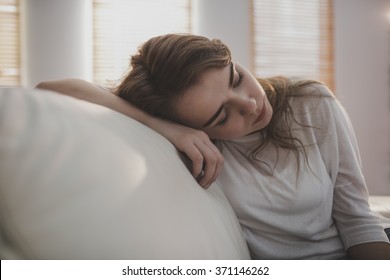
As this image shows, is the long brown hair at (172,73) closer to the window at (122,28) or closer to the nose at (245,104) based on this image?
the nose at (245,104)

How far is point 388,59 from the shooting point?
→ 4.72ft

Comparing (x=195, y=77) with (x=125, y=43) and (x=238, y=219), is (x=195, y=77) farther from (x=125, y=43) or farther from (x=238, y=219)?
(x=125, y=43)

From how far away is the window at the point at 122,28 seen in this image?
207 cm

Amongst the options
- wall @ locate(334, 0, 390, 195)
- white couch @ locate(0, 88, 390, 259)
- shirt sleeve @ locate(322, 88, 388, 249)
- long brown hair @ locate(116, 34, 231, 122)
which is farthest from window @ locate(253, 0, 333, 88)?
white couch @ locate(0, 88, 390, 259)

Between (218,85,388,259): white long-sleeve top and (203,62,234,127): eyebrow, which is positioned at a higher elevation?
(203,62,234,127): eyebrow

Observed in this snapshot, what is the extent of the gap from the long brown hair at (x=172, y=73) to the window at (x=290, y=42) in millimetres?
1745

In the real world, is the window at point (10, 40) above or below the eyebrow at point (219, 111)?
above

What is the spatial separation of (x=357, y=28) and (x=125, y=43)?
1219 mm

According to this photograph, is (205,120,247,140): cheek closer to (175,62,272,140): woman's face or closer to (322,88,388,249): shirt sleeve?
(175,62,272,140): woman's face

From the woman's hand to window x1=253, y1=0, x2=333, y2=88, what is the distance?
1.88 m

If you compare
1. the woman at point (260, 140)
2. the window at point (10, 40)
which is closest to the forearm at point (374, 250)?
the woman at point (260, 140)

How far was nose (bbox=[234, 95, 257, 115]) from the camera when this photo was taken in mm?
537
